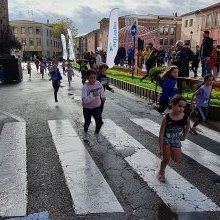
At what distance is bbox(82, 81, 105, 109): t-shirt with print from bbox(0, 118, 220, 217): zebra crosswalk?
35.8 inches

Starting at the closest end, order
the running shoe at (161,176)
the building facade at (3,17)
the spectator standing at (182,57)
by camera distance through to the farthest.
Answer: the running shoe at (161,176), the spectator standing at (182,57), the building facade at (3,17)

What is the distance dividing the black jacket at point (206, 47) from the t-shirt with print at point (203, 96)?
19.0 feet

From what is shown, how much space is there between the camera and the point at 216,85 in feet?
39.5

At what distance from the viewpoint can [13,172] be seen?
5.81m

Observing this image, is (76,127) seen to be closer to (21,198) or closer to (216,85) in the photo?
(21,198)

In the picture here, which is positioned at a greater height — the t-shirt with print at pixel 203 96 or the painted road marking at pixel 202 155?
the t-shirt with print at pixel 203 96

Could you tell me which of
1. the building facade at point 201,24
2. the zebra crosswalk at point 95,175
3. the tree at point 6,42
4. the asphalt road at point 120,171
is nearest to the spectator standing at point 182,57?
the asphalt road at point 120,171

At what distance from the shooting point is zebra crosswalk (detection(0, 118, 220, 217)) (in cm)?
457

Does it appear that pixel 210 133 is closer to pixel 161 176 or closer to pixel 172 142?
pixel 161 176

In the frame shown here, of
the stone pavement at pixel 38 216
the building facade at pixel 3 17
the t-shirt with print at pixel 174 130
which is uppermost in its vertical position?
the building facade at pixel 3 17

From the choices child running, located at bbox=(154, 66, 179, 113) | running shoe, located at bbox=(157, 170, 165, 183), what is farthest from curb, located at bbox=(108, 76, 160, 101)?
running shoe, located at bbox=(157, 170, 165, 183)

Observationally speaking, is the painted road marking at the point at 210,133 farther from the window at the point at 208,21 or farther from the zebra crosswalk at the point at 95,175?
the window at the point at 208,21

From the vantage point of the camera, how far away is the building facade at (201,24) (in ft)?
153

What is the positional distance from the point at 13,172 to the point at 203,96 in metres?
5.09
